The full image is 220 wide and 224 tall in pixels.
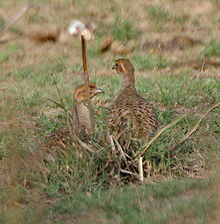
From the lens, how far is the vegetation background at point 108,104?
10.5 feet

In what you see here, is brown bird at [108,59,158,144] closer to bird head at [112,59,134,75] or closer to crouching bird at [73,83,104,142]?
crouching bird at [73,83,104,142]

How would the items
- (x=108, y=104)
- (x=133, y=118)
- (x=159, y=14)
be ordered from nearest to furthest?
(x=133, y=118), (x=108, y=104), (x=159, y=14)

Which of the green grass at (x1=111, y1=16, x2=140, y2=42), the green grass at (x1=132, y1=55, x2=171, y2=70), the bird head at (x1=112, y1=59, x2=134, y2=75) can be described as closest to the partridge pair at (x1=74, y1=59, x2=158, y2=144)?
the bird head at (x1=112, y1=59, x2=134, y2=75)

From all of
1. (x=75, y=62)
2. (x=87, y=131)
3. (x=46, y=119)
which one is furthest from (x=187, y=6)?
(x=87, y=131)

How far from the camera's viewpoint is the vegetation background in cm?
321

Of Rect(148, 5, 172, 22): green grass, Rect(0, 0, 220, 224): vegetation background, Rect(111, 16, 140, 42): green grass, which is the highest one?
Rect(148, 5, 172, 22): green grass

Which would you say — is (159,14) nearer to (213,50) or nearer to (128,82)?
(213,50)

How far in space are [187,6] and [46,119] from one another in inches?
252

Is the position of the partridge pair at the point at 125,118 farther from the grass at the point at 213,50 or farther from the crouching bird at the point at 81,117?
the grass at the point at 213,50

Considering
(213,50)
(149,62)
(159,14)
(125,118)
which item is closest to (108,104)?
(125,118)

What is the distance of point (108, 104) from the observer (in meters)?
6.47

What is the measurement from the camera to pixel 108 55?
8.84 metres

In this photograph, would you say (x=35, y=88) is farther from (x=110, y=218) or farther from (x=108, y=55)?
(x=110, y=218)

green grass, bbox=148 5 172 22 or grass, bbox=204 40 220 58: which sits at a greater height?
green grass, bbox=148 5 172 22
